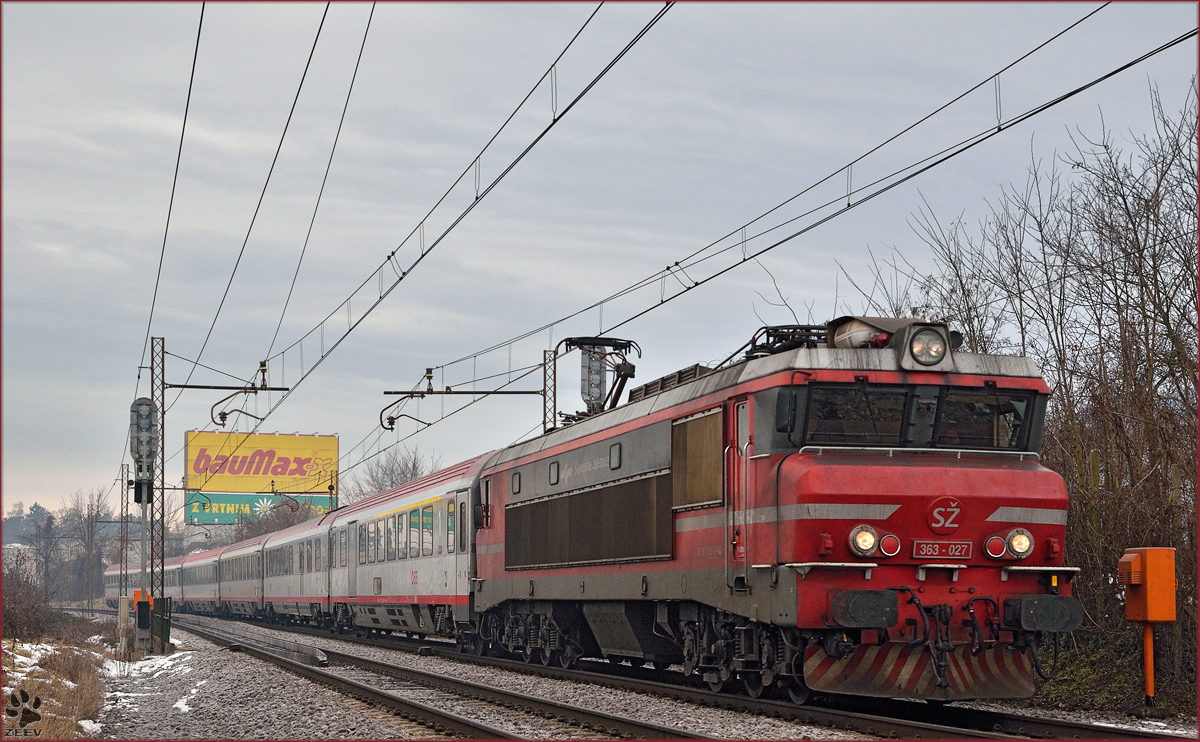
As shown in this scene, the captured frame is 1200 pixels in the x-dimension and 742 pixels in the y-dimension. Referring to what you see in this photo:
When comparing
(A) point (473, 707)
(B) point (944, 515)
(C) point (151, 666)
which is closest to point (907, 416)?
(B) point (944, 515)

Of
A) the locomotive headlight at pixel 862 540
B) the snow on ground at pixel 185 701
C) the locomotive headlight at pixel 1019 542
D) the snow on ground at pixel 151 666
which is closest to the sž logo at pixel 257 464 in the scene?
the snow on ground at pixel 151 666

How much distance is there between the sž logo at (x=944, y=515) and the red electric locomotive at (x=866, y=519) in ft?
0.06

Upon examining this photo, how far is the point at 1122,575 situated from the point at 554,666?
10.2 m

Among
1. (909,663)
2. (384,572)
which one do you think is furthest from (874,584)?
(384,572)

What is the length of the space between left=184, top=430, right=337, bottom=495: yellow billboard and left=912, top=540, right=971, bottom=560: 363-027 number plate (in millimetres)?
77861

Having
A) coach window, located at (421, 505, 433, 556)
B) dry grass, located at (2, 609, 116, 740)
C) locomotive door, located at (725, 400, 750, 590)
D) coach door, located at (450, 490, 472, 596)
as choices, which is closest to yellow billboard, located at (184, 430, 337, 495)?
dry grass, located at (2, 609, 116, 740)

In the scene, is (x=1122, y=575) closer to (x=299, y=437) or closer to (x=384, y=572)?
(x=384, y=572)

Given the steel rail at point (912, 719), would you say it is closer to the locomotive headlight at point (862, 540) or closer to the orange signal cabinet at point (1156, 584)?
the orange signal cabinet at point (1156, 584)

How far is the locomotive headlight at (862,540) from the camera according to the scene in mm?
12125

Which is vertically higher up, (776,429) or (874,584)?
(776,429)

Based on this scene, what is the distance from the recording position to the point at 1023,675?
12406 mm

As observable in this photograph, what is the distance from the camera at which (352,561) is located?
35.0 metres

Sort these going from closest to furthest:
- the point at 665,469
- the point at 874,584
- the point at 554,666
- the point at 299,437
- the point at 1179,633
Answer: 1. the point at 874,584
2. the point at 1179,633
3. the point at 665,469
4. the point at 554,666
5. the point at 299,437

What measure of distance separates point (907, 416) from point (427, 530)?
53.1 feet
